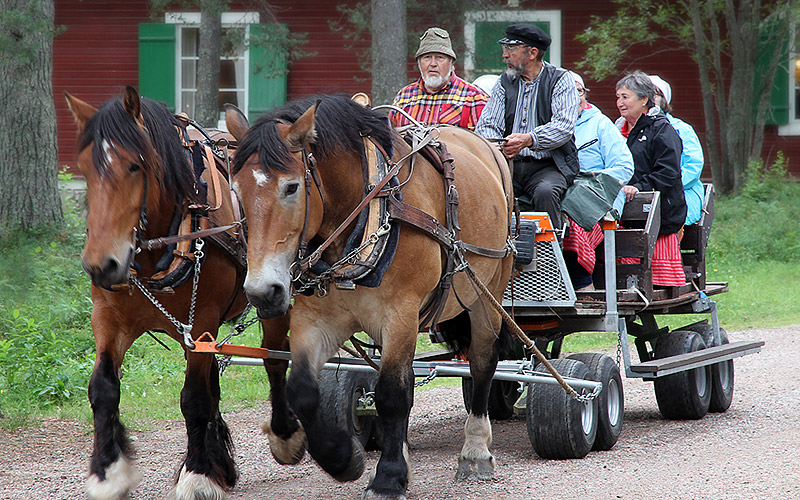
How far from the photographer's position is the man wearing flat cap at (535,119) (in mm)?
5949

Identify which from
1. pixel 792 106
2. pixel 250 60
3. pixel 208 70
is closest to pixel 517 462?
pixel 208 70

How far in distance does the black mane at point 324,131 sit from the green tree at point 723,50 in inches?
520

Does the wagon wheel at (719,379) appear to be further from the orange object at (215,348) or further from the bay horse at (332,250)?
the orange object at (215,348)

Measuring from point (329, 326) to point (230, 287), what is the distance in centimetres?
64

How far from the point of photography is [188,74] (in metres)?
17.7

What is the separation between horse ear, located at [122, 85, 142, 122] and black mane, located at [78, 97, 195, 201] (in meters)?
0.03

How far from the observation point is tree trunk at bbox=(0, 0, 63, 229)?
1030cm

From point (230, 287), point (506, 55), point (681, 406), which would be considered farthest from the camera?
point (681, 406)

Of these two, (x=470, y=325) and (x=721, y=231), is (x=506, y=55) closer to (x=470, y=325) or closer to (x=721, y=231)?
(x=470, y=325)

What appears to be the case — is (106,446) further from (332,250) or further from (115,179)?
(332,250)

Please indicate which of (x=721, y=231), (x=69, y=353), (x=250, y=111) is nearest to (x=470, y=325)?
(x=69, y=353)

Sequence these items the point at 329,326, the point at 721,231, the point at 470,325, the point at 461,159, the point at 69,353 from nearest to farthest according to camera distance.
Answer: the point at 329,326, the point at 461,159, the point at 470,325, the point at 69,353, the point at 721,231

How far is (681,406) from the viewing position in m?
6.78

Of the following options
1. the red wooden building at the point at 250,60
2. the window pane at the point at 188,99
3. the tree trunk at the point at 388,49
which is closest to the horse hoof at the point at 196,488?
the tree trunk at the point at 388,49
